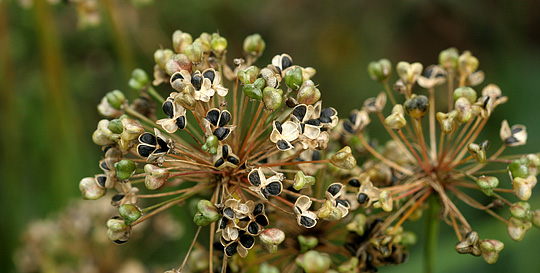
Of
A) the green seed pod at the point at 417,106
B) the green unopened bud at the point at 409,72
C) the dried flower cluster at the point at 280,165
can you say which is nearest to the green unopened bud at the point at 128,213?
the dried flower cluster at the point at 280,165

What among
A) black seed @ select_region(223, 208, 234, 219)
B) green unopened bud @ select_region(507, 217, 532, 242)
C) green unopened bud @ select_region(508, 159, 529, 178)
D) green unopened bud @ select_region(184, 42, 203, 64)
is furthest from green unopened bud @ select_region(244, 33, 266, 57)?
green unopened bud @ select_region(507, 217, 532, 242)

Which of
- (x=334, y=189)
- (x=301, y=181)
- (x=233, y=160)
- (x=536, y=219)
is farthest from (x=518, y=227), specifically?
(x=233, y=160)

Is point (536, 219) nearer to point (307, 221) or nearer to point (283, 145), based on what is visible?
point (307, 221)

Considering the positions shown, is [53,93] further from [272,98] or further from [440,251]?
[440,251]

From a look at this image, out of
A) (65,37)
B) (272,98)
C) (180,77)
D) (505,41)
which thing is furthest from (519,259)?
(65,37)

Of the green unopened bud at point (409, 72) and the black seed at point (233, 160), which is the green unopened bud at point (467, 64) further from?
the black seed at point (233, 160)

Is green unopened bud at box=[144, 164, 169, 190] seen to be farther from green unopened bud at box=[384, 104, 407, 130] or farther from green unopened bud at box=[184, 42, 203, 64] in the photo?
green unopened bud at box=[384, 104, 407, 130]

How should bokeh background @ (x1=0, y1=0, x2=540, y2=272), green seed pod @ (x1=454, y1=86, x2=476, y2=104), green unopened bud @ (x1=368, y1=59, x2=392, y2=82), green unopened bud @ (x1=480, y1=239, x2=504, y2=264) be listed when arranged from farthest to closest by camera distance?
1. bokeh background @ (x1=0, y1=0, x2=540, y2=272)
2. green unopened bud @ (x1=368, y1=59, x2=392, y2=82)
3. green seed pod @ (x1=454, y1=86, x2=476, y2=104)
4. green unopened bud @ (x1=480, y1=239, x2=504, y2=264)
